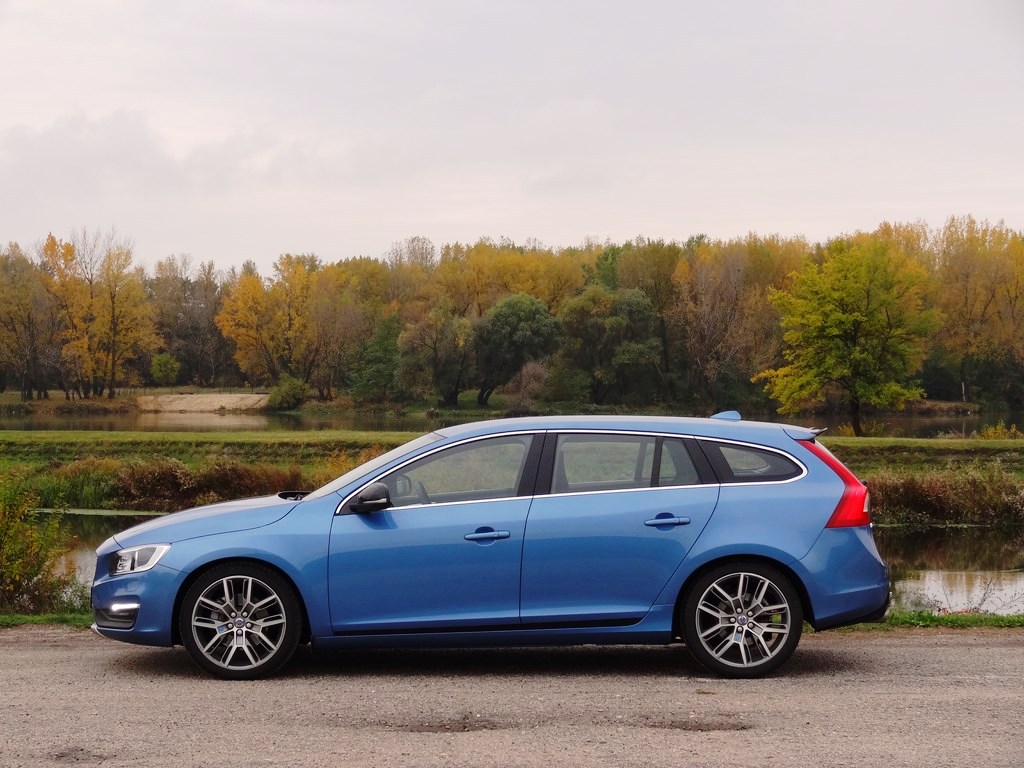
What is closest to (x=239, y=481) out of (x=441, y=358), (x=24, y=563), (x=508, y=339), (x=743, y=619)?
(x=24, y=563)

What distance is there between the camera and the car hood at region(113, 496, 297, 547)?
303 inches

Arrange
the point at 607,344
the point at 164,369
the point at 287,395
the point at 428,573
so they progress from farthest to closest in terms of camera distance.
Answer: the point at 164,369 → the point at 287,395 → the point at 607,344 → the point at 428,573

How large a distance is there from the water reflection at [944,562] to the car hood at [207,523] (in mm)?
7530

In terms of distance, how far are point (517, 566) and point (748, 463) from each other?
1707mm

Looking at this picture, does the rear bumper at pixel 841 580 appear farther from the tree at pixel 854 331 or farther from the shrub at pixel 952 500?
the tree at pixel 854 331

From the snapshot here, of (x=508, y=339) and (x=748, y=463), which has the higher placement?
(x=508, y=339)

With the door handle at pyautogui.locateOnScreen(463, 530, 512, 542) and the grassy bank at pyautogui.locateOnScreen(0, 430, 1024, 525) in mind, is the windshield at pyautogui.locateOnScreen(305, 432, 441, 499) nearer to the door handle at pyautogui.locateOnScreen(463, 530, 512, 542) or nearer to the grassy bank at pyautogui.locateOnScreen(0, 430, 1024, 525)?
the door handle at pyautogui.locateOnScreen(463, 530, 512, 542)

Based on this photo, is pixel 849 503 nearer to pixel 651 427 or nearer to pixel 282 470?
pixel 651 427

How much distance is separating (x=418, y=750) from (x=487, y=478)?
2306 mm

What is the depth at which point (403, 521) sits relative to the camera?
7637 millimetres

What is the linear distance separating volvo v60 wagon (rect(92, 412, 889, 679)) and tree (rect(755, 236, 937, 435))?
52524 mm

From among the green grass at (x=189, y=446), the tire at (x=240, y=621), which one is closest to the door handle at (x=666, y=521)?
the tire at (x=240, y=621)

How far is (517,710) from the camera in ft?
21.9

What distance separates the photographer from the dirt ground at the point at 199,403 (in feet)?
277
